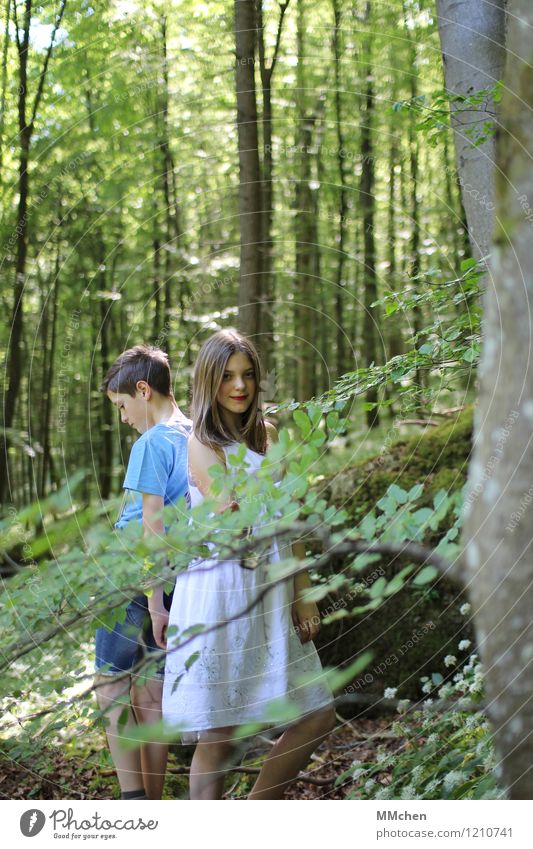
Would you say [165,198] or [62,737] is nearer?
[62,737]

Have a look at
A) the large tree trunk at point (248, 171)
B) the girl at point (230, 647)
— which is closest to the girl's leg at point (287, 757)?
the girl at point (230, 647)

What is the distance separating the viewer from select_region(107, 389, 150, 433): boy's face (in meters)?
2.43

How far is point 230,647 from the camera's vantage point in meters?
2.13

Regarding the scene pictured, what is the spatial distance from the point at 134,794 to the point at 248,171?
228 cm

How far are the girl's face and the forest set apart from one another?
19 cm

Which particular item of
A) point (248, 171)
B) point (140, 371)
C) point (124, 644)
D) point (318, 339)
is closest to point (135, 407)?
point (140, 371)

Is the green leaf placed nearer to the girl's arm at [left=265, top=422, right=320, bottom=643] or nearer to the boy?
the girl's arm at [left=265, top=422, right=320, bottom=643]

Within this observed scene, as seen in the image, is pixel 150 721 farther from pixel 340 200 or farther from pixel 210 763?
pixel 340 200

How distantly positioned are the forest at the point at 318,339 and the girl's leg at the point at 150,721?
0.13m

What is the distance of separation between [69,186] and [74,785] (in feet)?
13.2

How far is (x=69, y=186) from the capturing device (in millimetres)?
5441

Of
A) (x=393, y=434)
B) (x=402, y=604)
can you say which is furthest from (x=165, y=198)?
(x=402, y=604)

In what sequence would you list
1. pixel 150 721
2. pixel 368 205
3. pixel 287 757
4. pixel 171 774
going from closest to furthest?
pixel 287 757 → pixel 150 721 → pixel 171 774 → pixel 368 205
